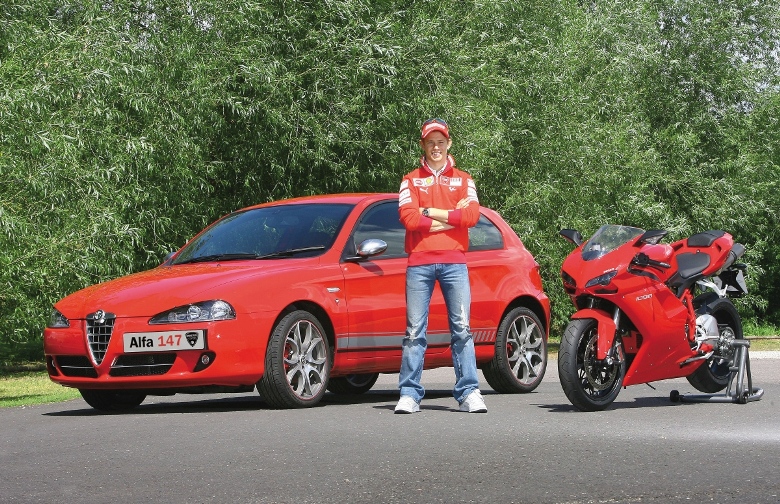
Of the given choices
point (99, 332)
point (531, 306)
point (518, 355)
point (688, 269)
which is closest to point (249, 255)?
point (99, 332)

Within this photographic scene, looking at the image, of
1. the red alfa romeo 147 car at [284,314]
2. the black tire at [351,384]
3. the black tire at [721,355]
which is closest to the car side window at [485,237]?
the red alfa romeo 147 car at [284,314]

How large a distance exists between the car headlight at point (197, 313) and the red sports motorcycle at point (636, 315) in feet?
7.83

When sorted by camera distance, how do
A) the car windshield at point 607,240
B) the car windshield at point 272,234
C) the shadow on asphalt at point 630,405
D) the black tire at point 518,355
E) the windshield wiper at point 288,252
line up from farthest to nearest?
the black tire at point 518,355 → the car windshield at point 272,234 → the windshield wiper at point 288,252 → the shadow on asphalt at point 630,405 → the car windshield at point 607,240

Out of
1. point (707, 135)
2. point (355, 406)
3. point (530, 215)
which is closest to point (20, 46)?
point (355, 406)

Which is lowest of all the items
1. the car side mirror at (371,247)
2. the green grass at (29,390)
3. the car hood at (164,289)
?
the green grass at (29,390)

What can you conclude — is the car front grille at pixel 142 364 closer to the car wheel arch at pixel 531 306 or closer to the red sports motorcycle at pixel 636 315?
the red sports motorcycle at pixel 636 315

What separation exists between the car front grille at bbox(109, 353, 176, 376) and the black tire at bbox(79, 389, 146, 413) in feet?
2.50

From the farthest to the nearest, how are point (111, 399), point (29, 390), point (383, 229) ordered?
point (29, 390), point (383, 229), point (111, 399)

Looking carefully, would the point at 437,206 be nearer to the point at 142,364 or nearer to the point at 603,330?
the point at 603,330

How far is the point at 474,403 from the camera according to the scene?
31.2ft

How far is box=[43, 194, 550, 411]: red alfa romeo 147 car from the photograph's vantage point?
9.51 meters

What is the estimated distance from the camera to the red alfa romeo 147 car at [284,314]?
9508 millimetres

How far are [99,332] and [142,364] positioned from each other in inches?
16.9

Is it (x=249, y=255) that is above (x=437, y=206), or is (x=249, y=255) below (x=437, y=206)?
below
